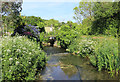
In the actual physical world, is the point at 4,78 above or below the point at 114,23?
below

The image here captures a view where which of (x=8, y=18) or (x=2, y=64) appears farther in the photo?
(x=8, y=18)

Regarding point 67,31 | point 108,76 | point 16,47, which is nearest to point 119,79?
point 108,76

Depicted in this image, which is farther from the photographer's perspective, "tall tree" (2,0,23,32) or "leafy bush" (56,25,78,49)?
"leafy bush" (56,25,78,49)

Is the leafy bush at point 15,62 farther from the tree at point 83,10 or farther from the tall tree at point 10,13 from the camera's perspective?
the tree at point 83,10

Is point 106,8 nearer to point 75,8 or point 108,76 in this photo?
point 75,8

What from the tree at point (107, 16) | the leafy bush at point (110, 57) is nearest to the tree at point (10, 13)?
the leafy bush at point (110, 57)

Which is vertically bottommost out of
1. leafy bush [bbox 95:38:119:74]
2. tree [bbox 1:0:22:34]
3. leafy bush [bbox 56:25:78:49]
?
leafy bush [bbox 95:38:119:74]

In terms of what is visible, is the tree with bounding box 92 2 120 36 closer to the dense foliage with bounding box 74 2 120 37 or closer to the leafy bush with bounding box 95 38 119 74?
the dense foliage with bounding box 74 2 120 37

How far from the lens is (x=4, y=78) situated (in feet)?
9.75

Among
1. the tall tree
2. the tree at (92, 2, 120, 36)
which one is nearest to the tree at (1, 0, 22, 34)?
the tall tree

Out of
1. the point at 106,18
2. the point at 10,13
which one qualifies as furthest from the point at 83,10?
the point at 10,13

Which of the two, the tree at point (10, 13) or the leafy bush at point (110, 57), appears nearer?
the leafy bush at point (110, 57)

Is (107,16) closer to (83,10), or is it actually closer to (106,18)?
(106,18)

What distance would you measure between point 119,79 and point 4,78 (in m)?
3.26
